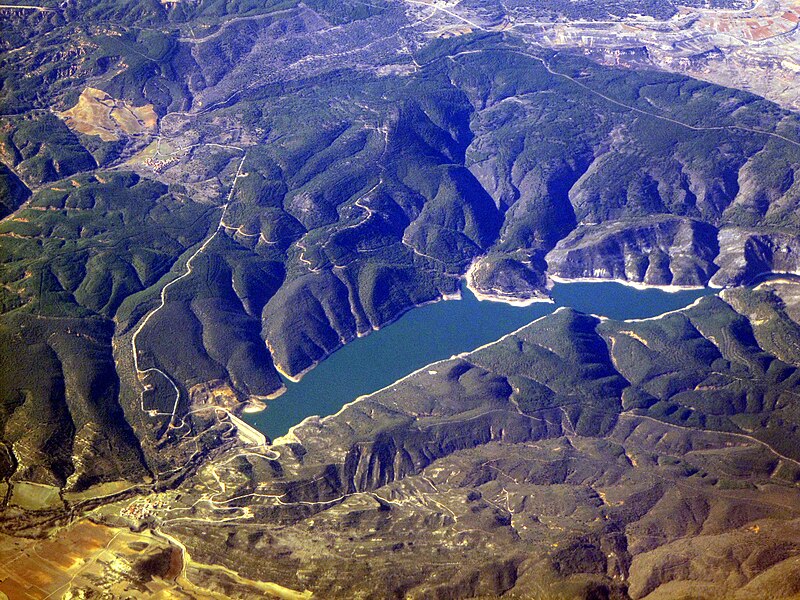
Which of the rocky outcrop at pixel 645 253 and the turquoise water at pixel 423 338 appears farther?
the rocky outcrop at pixel 645 253

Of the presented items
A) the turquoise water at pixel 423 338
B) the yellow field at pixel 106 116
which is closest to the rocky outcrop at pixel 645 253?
the turquoise water at pixel 423 338

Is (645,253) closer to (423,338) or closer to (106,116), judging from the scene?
(423,338)

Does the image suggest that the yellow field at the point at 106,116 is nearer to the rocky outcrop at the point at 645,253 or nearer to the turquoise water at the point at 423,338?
the turquoise water at the point at 423,338

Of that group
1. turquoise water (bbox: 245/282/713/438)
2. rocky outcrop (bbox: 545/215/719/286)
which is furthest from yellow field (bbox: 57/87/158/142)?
rocky outcrop (bbox: 545/215/719/286)

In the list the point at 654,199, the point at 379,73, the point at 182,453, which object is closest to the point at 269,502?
the point at 182,453

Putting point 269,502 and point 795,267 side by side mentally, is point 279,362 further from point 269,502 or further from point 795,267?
point 795,267

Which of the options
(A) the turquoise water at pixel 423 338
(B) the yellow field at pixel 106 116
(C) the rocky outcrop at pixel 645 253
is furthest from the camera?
(B) the yellow field at pixel 106 116

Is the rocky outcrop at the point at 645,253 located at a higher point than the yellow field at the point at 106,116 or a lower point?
lower

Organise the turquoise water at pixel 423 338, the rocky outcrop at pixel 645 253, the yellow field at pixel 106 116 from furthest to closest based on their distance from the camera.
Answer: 1. the yellow field at pixel 106 116
2. the rocky outcrop at pixel 645 253
3. the turquoise water at pixel 423 338
